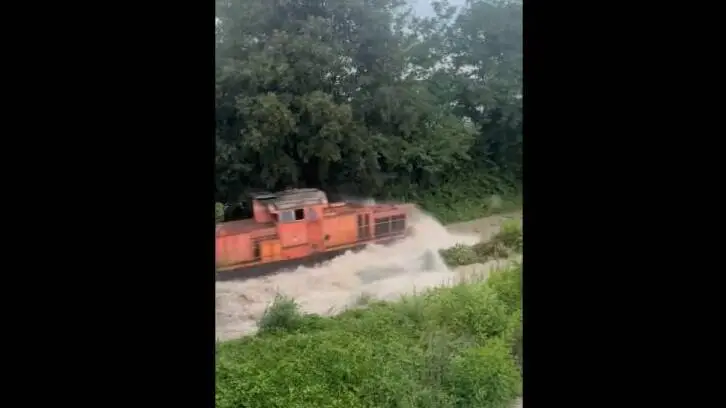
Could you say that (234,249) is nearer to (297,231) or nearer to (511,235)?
(297,231)

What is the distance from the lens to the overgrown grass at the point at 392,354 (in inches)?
41.9

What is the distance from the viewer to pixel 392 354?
1.11 m

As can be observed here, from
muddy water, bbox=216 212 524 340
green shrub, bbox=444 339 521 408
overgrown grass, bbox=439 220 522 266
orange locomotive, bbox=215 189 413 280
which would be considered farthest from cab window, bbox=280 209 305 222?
green shrub, bbox=444 339 521 408

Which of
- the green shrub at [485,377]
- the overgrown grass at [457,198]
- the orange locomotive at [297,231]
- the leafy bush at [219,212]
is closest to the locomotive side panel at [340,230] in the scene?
the orange locomotive at [297,231]

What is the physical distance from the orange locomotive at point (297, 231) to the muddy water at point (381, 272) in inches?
1.0

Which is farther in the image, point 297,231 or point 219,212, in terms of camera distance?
point 297,231

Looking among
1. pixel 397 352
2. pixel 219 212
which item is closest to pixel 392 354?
pixel 397 352

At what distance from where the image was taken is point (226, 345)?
106 centimetres

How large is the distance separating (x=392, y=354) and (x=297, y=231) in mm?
302
